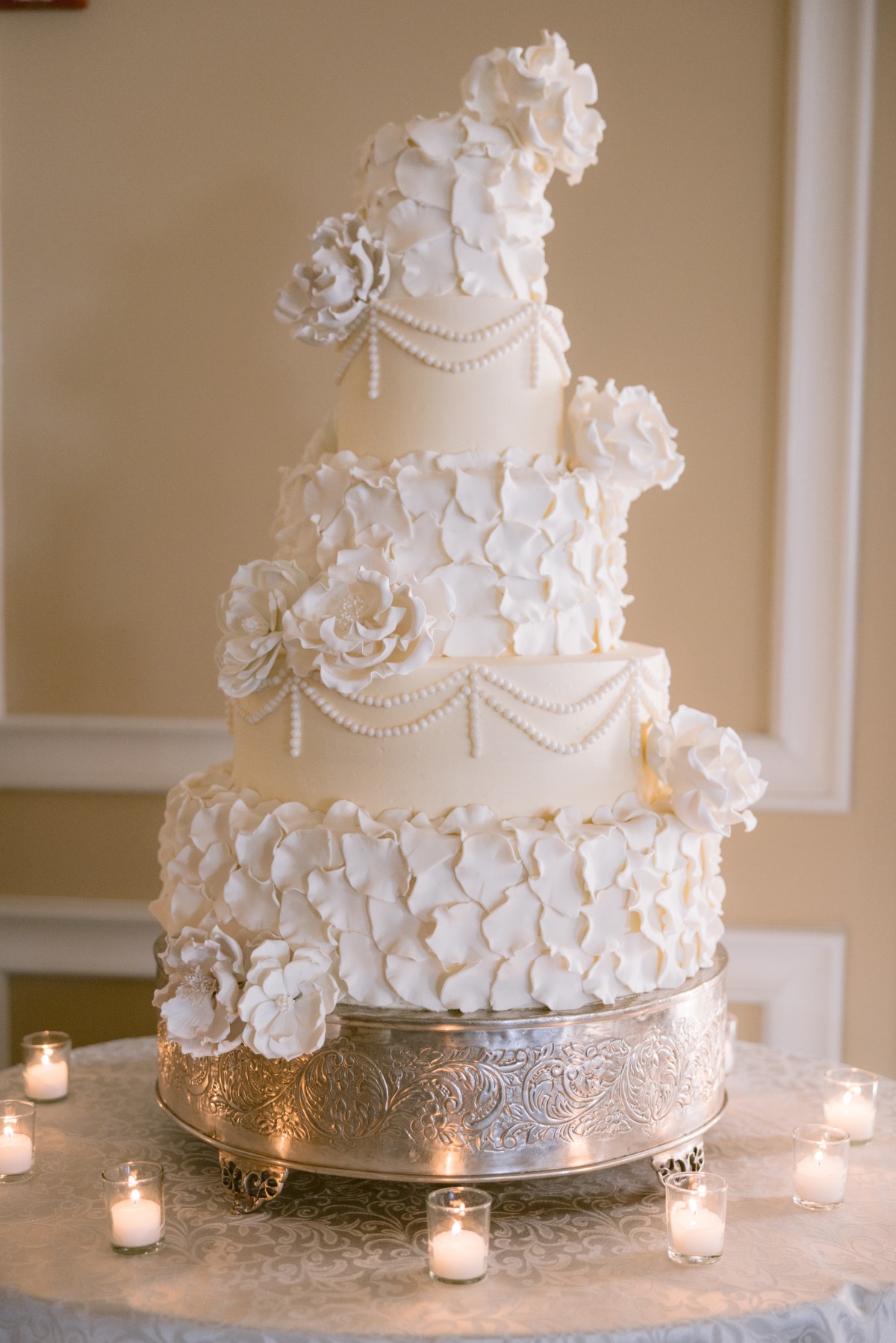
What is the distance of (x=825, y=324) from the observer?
284cm

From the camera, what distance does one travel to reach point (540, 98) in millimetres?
1946

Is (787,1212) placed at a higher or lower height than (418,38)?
lower

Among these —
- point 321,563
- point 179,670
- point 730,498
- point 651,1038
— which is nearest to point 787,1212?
point 651,1038

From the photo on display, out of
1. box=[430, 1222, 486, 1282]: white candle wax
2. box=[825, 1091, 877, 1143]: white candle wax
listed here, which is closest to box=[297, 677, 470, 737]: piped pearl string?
box=[430, 1222, 486, 1282]: white candle wax

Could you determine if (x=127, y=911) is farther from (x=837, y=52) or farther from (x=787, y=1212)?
(x=837, y=52)

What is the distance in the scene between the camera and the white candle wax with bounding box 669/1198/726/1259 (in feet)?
5.75

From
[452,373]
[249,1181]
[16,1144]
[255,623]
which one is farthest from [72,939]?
[452,373]

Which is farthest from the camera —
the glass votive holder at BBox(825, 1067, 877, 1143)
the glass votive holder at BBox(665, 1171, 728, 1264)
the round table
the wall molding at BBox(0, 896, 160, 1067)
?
the wall molding at BBox(0, 896, 160, 1067)

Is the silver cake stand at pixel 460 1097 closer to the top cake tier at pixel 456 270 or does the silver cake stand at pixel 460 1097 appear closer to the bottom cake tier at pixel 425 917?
the bottom cake tier at pixel 425 917

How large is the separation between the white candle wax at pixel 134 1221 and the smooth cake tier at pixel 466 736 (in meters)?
0.62

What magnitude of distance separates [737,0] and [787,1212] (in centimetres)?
254

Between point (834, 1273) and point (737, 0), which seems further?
point (737, 0)

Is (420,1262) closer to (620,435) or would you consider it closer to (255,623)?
(255,623)

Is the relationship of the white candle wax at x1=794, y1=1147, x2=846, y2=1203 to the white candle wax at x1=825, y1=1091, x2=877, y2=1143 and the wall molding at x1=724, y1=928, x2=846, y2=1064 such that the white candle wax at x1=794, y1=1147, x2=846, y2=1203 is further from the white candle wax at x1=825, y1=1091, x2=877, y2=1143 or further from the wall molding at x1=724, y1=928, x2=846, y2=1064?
the wall molding at x1=724, y1=928, x2=846, y2=1064
